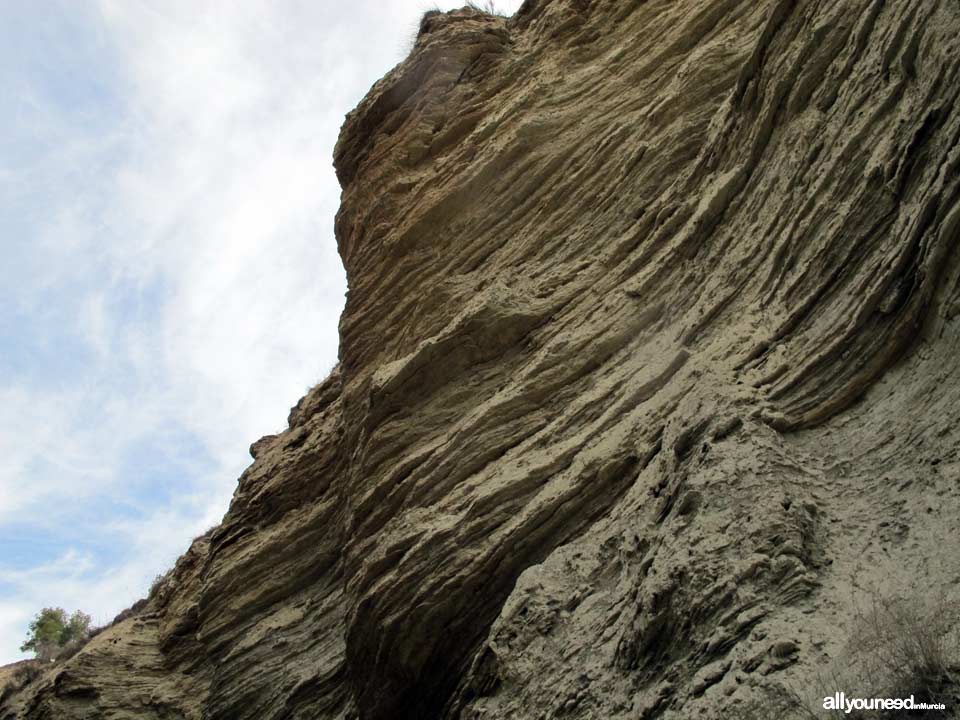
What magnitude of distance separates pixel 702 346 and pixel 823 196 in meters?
1.49

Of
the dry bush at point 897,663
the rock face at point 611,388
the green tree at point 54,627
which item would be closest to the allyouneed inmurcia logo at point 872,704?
the dry bush at point 897,663

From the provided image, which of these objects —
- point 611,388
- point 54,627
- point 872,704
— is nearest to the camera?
point 872,704

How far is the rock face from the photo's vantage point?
585 cm

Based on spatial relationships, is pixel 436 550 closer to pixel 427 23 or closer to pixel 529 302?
pixel 529 302

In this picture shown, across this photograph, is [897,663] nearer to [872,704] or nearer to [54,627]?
[872,704]

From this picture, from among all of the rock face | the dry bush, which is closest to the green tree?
the rock face

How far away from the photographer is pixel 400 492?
9.81m

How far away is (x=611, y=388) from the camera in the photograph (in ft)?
27.6

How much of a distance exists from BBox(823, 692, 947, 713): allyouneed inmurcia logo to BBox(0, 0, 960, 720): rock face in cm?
30

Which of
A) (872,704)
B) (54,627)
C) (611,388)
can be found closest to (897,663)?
(872,704)

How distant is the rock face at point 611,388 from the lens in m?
5.85

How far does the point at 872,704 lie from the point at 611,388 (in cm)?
427

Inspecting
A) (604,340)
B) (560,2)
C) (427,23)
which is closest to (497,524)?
(604,340)

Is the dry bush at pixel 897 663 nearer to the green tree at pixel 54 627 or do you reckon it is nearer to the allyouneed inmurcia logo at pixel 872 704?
the allyouneed inmurcia logo at pixel 872 704
